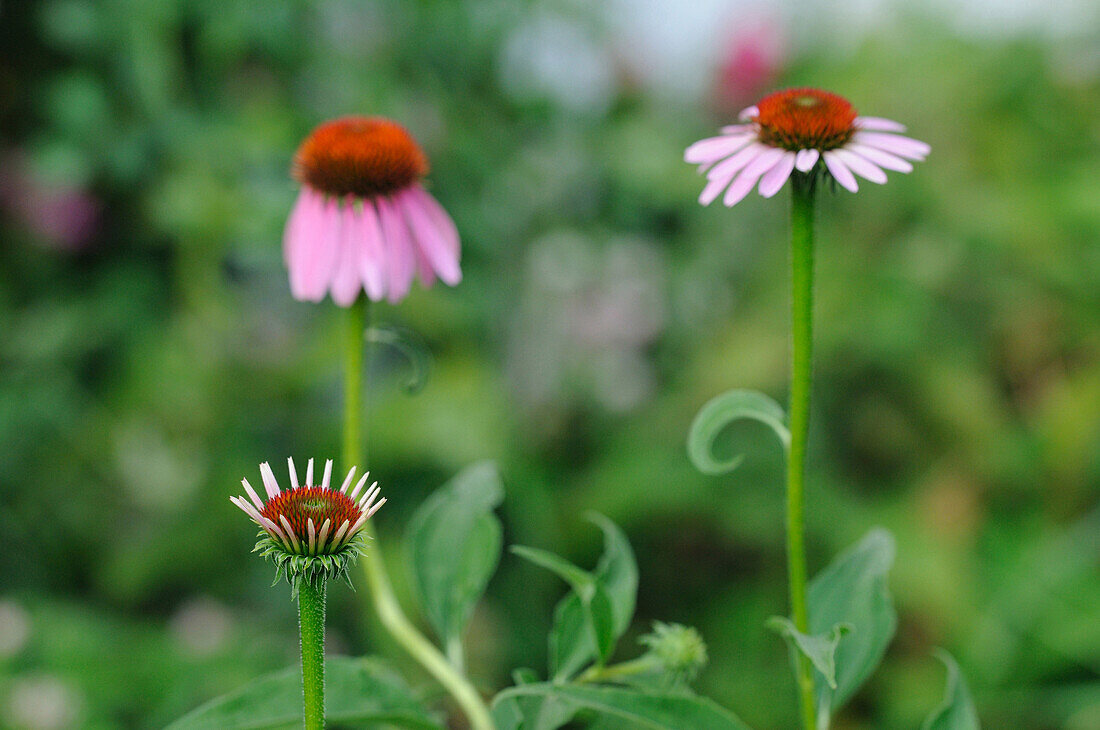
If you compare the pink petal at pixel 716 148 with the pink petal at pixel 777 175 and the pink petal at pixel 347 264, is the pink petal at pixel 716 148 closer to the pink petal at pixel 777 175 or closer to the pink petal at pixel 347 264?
the pink petal at pixel 777 175

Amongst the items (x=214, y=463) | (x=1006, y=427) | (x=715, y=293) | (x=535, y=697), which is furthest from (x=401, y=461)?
(x=535, y=697)

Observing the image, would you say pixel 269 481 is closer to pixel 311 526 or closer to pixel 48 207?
pixel 311 526

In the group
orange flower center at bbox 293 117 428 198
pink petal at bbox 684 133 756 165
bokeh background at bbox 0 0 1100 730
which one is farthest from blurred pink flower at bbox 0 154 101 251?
pink petal at bbox 684 133 756 165

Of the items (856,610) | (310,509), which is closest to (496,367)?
(856,610)

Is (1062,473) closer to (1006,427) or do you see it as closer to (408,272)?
(1006,427)

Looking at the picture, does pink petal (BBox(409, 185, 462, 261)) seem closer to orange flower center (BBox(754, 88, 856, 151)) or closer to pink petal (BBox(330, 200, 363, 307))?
pink petal (BBox(330, 200, 363, 307))

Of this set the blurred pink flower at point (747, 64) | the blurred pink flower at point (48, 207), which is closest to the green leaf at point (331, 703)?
the blurred pink flower at point (48, 207)
